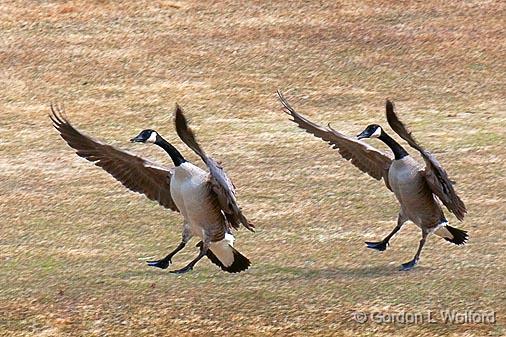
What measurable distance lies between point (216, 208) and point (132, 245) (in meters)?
2.25

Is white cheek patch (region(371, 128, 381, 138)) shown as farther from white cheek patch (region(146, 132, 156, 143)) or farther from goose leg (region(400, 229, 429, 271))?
white cheek patch (region(146, 132, 156, 143))

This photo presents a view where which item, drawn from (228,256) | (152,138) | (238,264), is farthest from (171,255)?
(152,138)

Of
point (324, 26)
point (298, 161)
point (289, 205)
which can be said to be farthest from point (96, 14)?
point (289, 205)

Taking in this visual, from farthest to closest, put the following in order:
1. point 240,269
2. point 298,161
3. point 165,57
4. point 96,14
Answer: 1. point 96,14
2. point 165,57
3. point 298,161
4. point 240,269

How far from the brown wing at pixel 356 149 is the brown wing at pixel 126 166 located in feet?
4.76

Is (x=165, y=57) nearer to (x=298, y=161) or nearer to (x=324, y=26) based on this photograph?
(x=324, y=26)

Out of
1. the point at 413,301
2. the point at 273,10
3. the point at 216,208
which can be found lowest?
the point at 413,301

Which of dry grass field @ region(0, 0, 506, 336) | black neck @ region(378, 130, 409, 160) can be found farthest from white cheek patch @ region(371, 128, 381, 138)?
dry grass field @ region(0, 0, 506, 336)

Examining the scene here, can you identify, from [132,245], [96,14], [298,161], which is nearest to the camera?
[132,245]

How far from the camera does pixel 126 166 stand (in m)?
11.6

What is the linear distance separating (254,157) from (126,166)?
210 inches

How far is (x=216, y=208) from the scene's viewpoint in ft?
35.8

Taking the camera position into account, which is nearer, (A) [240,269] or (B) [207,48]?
(A) [240,269]

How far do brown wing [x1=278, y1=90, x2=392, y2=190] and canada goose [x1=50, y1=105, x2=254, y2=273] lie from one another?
129cm
